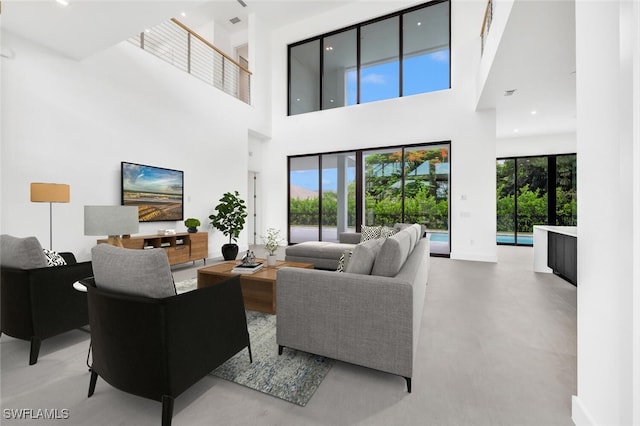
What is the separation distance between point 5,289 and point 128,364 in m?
1.54

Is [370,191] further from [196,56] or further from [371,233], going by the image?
[196,56]

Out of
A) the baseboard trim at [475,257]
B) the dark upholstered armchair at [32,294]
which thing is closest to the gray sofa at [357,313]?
the dark upholstered armchair at [32,294]

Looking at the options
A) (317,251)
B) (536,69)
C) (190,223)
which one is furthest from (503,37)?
(190,223)

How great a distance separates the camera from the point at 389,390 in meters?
1.73

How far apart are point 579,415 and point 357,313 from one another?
3.96ft

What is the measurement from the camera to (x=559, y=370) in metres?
1.95

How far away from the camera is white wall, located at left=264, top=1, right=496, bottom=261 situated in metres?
6.12

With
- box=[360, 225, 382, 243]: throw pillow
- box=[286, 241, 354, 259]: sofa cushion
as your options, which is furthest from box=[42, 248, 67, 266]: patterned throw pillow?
box=[360, 225, 382, 243]: throw pillow

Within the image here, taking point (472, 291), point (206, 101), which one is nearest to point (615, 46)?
point (472, 291)

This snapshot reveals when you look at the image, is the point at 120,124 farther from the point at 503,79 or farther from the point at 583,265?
the point at 503,79

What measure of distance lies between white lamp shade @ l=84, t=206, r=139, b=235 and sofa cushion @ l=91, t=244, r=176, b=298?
159 centimetres

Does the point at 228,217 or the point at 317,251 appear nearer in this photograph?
the point at 317,251

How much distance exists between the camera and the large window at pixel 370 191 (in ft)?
22.0

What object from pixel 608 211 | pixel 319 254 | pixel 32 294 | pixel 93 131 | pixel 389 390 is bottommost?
pixel 389 390
